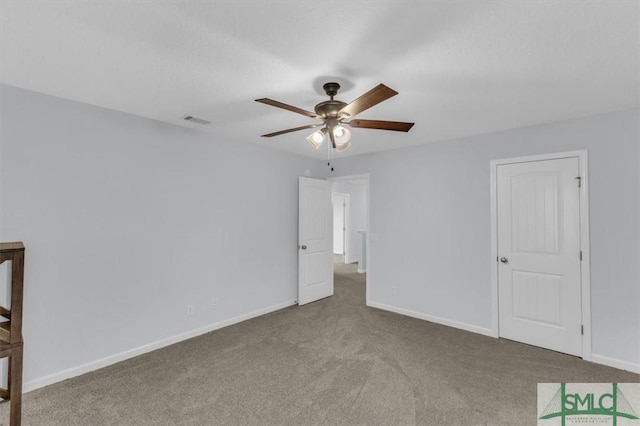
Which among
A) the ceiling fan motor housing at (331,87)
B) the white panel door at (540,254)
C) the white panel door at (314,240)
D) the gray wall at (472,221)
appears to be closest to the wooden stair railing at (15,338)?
the ceiling fan motor housing at (331,87)

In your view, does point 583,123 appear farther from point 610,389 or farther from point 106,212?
point 106,212

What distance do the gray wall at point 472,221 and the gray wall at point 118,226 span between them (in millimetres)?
1880

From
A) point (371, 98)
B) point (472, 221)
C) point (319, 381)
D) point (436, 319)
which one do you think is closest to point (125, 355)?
point (319, 381)

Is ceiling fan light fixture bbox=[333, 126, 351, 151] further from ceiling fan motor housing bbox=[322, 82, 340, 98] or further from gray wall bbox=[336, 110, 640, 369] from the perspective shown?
gray wall bbox=[336, 110, 640, 369]

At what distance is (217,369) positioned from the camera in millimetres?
2676

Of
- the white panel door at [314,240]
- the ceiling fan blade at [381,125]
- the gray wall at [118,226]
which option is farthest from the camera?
the white panel door at [314,240]

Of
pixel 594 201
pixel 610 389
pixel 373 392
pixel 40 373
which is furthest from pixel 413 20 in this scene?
pixel 40 373

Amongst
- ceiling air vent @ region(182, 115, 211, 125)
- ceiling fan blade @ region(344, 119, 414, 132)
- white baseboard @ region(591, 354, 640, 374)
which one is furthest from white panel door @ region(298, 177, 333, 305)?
white baseboard @ region(591, 354, 640, 374)

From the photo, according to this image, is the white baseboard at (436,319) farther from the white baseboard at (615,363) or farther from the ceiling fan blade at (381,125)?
the ceiling fan blade at (381,125)

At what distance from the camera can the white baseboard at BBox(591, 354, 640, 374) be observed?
105 inches

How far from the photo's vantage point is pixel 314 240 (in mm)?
4832

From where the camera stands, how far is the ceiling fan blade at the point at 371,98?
169cm

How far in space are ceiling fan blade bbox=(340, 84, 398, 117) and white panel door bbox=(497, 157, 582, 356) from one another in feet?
7.76

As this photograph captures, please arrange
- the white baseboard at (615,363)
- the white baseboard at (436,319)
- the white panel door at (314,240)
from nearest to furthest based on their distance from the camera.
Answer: the white baseboard at (615,363)
the white baseboard at (436,319)
the white panel door at (314,240)
